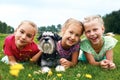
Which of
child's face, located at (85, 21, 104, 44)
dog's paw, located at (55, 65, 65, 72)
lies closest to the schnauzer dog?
dog's paw, located at (55, 65, 65, 72)

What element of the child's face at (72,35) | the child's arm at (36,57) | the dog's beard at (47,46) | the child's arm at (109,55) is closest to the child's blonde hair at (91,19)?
the child's face at (72,35)

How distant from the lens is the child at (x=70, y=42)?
6812mm

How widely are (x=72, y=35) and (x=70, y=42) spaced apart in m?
0.17

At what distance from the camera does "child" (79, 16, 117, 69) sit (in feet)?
23.1

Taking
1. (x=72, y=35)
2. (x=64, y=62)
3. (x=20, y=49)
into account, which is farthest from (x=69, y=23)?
(x=20, y=49)

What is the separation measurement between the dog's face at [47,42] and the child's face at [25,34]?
0.45 metres

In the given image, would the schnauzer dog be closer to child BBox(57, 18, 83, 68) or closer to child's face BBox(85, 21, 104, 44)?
child BBox(57, 18, 83, 68)

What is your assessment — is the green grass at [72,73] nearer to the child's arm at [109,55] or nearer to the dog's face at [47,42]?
the child's arm at [109,55]

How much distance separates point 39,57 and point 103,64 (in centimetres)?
131

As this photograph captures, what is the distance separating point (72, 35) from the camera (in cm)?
677

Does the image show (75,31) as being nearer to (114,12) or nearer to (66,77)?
(66,77)

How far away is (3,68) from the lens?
686cm

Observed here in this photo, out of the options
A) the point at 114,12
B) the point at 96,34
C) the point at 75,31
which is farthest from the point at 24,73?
the point at 114,12

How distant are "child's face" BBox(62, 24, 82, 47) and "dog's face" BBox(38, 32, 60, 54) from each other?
0.84ft
